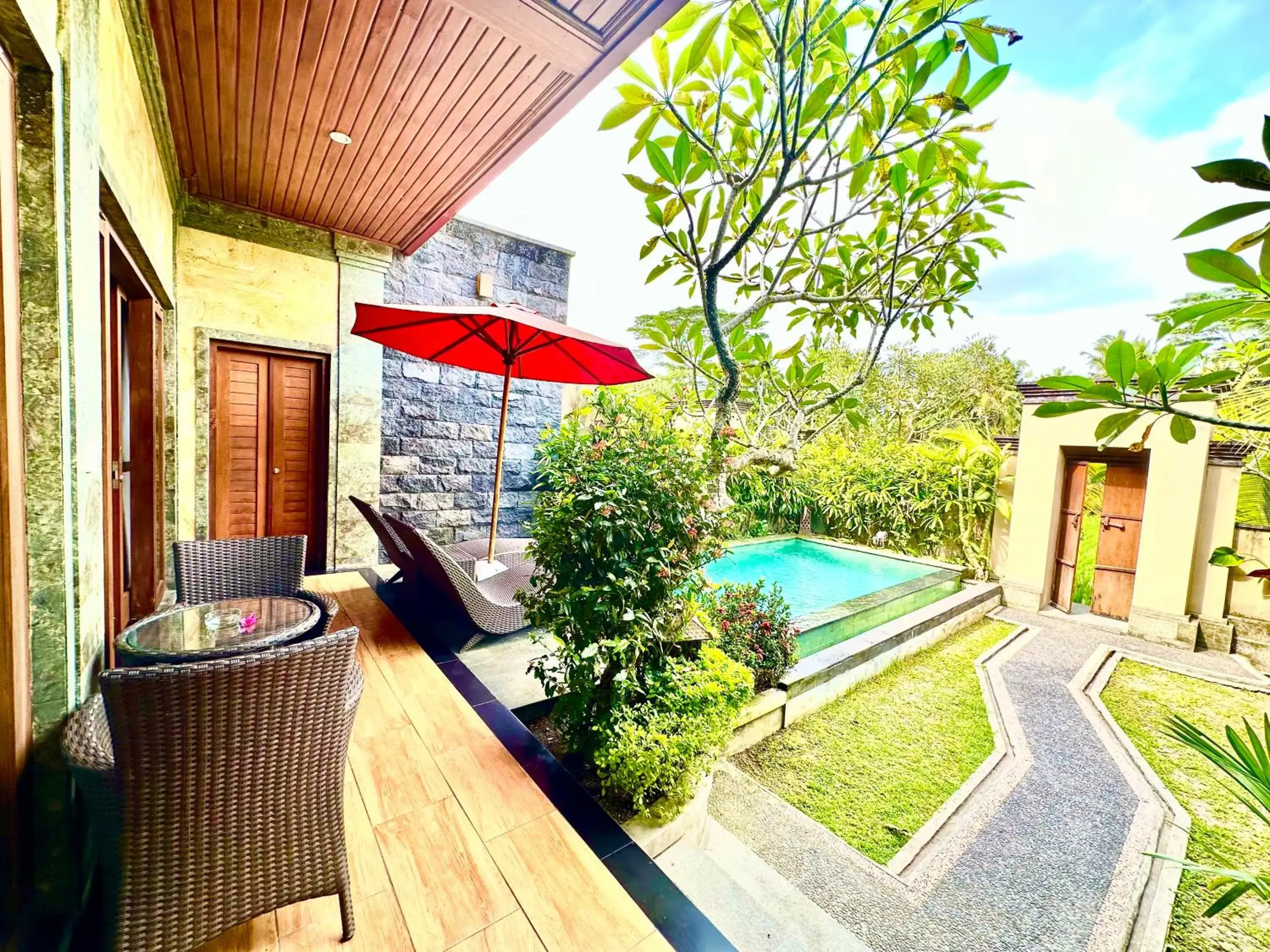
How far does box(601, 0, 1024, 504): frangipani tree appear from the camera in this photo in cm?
165

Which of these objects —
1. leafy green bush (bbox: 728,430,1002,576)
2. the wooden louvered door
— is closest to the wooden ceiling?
the wooden louvered door

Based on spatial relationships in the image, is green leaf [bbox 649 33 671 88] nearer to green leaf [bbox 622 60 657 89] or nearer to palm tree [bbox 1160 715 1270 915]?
green leaf [bbox 622 60 657 89]

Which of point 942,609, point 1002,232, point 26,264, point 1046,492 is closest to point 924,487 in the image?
point 1046,492

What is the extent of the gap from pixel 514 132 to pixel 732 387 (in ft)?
6.50

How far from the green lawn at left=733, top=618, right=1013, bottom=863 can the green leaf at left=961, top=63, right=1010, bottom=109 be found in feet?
10.3

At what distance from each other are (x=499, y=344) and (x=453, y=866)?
10.5 ft

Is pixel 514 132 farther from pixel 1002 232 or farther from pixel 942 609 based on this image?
pixel 942 609

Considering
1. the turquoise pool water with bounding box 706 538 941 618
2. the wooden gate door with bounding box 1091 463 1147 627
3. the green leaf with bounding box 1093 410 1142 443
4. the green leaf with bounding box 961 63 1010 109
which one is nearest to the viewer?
the green leaf with bounding box 1093 410 1142 443

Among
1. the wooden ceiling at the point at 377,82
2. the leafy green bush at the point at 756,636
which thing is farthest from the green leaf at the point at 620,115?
the leafy green bush at the point at 756,636

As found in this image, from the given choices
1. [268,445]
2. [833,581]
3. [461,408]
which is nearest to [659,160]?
[461,408]

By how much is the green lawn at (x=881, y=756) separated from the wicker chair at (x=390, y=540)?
8.81ft

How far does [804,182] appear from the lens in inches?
73.4

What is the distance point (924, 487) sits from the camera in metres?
7.86

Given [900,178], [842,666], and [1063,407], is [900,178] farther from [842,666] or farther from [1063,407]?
[842,666]
